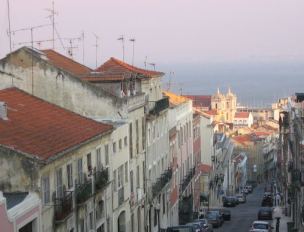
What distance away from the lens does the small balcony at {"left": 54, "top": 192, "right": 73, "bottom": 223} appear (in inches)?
989

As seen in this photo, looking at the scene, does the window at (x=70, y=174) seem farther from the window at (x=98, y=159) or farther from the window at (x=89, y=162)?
the window at (x=98, y=159)

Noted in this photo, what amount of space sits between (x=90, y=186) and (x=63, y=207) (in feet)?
13.6

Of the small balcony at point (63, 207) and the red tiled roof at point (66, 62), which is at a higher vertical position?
the red tiled roof at point (66, 62)

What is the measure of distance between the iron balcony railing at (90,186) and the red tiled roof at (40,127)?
1.84 meters

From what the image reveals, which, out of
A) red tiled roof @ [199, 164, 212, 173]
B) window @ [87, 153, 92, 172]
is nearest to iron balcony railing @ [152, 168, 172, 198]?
window @ [87, 153, 92, 172]

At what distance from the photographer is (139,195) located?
42062mm

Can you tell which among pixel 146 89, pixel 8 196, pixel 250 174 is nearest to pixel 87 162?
pixel 8 196

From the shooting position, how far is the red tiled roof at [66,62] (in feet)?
136

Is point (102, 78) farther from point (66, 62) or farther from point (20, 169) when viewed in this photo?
point (20, 169)

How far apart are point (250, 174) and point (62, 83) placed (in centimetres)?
13143

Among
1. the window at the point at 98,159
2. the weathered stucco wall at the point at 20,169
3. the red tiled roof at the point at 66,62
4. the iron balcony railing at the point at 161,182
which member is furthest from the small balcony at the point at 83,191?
the iron balcony railing at the point at 161,182

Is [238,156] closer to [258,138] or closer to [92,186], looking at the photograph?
[258,138]

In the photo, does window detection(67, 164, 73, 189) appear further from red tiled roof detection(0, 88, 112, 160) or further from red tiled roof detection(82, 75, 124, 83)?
red tiled roof detection(82, 75, 124, 83)

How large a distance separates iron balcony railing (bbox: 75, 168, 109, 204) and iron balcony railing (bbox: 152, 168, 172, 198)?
14490mm
